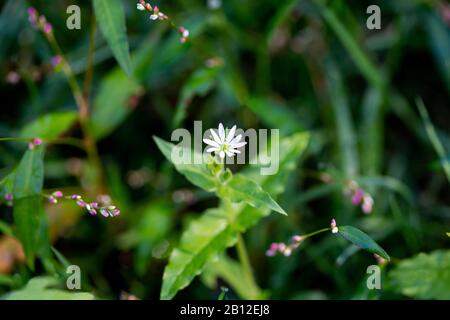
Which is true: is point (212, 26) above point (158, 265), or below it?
above

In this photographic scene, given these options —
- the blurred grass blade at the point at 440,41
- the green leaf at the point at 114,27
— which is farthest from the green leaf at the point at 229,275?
the blurred grass blade at the point at 440,41

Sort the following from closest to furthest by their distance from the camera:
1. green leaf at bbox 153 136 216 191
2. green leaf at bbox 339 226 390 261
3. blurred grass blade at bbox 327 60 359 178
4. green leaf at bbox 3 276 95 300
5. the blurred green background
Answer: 1. green leaf at bbox 339 226 390 261
2. green leaf at bbox 153 136 216 191
3. green leaf at bbox 3 276 95 300
4. the blurred green background
5. blurred grass blade at bbox 327 60 359 178

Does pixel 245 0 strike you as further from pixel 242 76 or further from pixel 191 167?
pixel 191 167

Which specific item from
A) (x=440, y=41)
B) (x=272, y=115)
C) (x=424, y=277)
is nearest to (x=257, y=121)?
(x=272, y=115)

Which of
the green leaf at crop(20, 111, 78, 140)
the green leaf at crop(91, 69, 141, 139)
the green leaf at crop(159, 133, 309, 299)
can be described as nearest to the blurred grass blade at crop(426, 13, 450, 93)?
the green leaf at crop(159, 133, 309, 299)

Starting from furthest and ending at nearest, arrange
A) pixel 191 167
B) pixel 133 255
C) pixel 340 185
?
pixel 133 255, pixel 340 185, pixel 191 167

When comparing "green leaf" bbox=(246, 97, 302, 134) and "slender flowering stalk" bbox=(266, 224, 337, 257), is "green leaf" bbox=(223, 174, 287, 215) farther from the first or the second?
"green leaf" bbox=(246, 97, 302, 134)

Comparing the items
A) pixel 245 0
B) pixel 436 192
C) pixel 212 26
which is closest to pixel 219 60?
pixel 212 26
